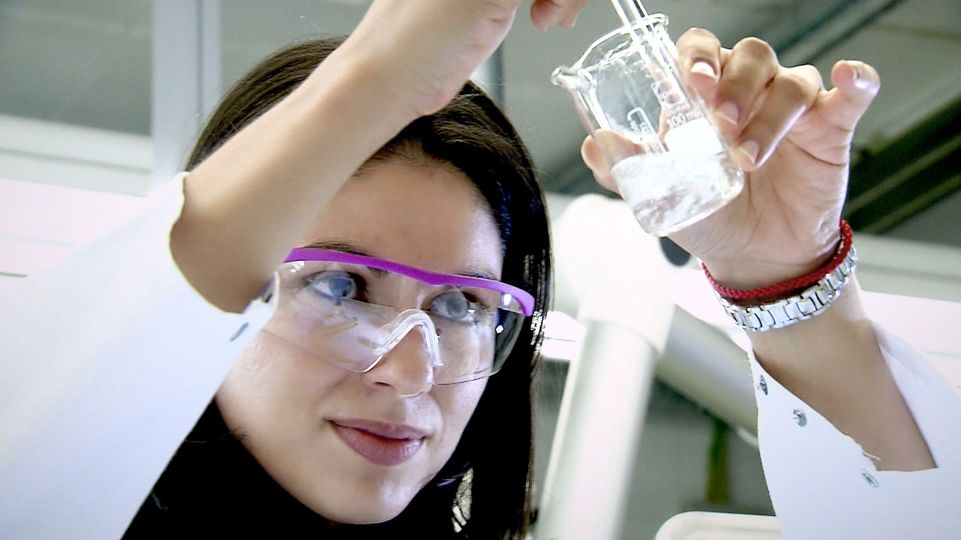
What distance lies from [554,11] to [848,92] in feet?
1.29

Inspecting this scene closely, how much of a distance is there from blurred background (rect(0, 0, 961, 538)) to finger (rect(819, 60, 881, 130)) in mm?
760

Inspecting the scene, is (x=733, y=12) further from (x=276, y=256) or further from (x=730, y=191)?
(x=276, y=256)

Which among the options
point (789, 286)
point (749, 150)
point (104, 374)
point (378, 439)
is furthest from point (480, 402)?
point (104, 374)

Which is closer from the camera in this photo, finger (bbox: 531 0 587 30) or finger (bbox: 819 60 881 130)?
finger (bbox: 531 0 587 30)

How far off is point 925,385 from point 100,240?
0.98m

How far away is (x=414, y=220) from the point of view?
1.25 m

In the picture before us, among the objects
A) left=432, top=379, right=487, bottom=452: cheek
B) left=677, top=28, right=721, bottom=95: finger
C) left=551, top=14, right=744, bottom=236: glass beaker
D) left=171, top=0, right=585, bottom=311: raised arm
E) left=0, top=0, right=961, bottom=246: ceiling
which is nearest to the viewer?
left=171, top=0, right=585, bottom=311: raised arm

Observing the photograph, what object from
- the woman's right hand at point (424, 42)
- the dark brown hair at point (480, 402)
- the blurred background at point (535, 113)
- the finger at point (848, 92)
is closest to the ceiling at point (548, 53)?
the blurred background at point (535, 113)

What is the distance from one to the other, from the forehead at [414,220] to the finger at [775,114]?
14.6 inches

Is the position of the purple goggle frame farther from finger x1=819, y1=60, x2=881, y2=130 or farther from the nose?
finger x1=819, y1=60, x2=881, y2=130

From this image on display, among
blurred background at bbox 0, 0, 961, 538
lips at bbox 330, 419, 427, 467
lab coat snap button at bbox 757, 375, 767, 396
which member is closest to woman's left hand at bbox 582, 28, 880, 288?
lab coat snap button at bbox 757, 375, 767, 396

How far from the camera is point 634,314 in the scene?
67.4 inches

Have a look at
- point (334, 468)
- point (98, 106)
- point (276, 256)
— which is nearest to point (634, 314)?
point (334, 468)

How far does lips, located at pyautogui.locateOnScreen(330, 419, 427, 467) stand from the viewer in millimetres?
1188
